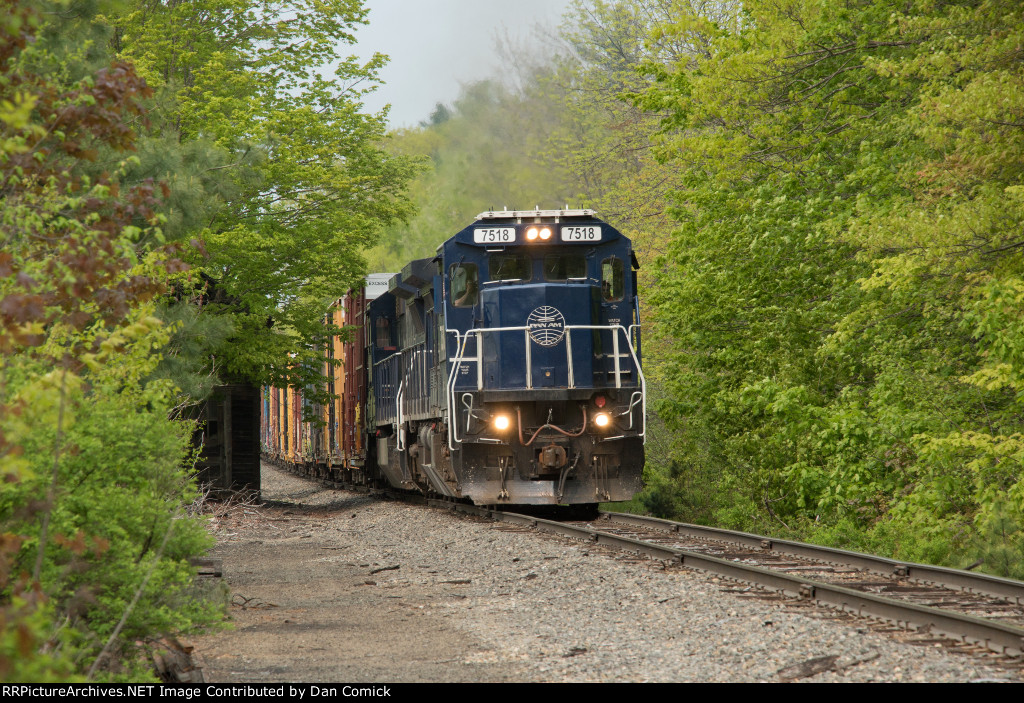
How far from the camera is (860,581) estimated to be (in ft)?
29.4

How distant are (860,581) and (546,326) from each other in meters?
5.55

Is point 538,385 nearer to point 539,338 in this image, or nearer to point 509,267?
point 539,338

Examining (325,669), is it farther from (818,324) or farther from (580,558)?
(818,324)

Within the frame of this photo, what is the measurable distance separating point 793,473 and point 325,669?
9613 millimetres

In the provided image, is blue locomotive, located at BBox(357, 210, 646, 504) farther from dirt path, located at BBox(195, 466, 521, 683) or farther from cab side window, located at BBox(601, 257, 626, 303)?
dirt path, located at BBox(195, 466, 521, 683)

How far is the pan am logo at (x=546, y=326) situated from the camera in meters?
13.3

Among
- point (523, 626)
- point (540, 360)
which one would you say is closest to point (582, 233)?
point (540, 360)

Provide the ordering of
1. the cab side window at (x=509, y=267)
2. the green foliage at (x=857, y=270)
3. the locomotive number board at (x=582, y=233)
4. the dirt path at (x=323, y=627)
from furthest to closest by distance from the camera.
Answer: the cab side window at (x=509, y=267) < the locomotive number board at (x=582, y=233) < the green foliage at (x=857, y=270) < the dirt path at (x=323, y=627)

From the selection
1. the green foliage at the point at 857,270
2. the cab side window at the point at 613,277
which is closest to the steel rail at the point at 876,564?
the green foliage at the point at 857,270

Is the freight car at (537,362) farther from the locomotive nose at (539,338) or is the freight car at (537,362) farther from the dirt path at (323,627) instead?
the dirt path at (323,627)

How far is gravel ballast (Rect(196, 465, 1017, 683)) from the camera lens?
6020 millimetres

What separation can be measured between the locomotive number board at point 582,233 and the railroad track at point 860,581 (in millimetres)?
3786
